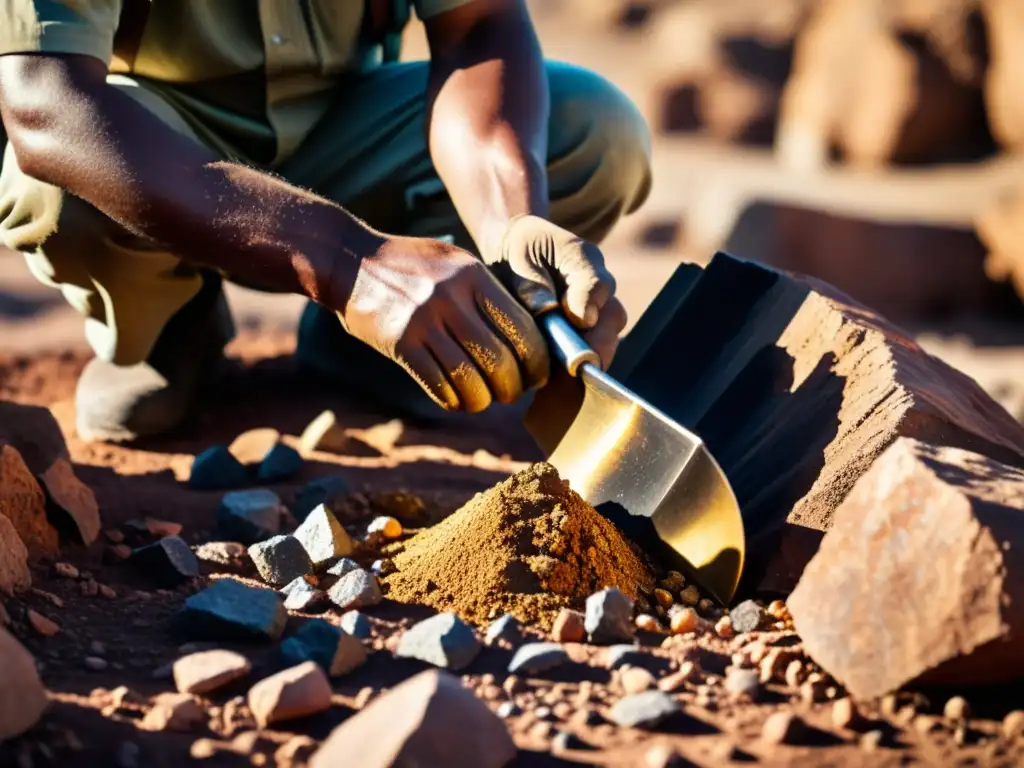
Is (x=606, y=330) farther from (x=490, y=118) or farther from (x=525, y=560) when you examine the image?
(x=490, y=118)

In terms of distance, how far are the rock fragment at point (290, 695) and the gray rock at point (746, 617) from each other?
581mm

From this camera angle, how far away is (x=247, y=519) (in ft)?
6.43

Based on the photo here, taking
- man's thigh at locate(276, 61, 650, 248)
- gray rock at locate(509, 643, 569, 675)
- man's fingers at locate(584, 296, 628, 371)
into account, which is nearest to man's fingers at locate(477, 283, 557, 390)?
man's fingers at locate(584, 296, 628, 371)

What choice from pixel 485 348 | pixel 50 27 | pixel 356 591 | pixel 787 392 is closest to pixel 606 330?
pixel 485 348

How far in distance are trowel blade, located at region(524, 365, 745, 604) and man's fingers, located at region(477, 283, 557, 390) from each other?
0.23 feet

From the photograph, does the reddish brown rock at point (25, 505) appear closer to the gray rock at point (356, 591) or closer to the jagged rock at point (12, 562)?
the jagged rock at point (12, 562)

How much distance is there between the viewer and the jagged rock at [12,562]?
1580mm

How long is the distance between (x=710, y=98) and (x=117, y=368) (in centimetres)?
598

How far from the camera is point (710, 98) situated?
7945 mm

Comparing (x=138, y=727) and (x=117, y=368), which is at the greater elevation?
(x=138, y=727)

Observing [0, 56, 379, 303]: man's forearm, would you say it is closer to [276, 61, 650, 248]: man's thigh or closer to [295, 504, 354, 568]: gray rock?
[295, 504, 354, 568]: gray rock

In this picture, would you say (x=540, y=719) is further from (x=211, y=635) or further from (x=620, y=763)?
(x=211, y=635)

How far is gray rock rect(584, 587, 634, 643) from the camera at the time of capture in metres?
1.51

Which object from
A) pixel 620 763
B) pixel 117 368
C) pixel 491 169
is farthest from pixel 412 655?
pixel 117 368
